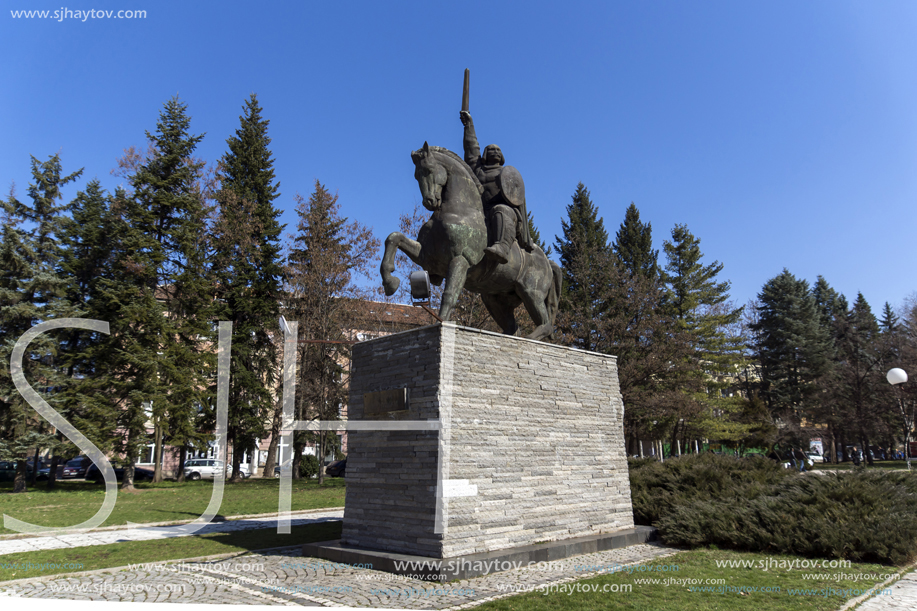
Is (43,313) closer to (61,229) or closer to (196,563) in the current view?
(61,229)

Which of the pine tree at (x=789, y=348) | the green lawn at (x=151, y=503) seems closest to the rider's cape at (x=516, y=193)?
the green lawn at (x=151, y=503)

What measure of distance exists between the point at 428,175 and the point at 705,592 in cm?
623

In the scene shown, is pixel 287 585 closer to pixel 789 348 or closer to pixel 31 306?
pixel 31 306

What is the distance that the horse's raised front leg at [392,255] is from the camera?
7.86 meters

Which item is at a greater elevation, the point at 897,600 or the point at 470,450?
the point at 470,450

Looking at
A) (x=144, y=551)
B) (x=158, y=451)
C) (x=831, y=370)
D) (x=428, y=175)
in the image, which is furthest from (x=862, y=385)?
(x=144, y=551)

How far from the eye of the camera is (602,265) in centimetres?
3081

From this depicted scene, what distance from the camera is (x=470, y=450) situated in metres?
7.14

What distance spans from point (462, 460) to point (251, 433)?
2321cm

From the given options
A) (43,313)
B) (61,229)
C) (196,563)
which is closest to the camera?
(196,563)

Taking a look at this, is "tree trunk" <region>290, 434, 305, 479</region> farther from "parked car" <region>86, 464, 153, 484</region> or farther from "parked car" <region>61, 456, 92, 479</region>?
"parked car" <region>61, 456, 92, 479</region>

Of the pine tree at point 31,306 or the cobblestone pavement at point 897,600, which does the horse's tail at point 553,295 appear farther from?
the pine tree at point 31,306

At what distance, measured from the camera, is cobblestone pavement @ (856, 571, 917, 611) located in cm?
542

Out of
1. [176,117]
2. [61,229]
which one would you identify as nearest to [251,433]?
[61,229]
